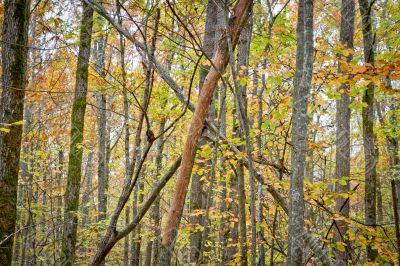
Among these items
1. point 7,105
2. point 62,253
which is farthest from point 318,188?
point 62,253

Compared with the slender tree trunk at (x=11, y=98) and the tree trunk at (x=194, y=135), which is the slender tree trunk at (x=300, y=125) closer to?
the tree trunk at (x=194, y=135)

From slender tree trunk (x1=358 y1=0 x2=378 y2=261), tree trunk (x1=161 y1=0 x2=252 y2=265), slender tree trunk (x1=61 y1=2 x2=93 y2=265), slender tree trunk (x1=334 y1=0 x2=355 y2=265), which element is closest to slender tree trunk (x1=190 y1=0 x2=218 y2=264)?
tree trunk (x1=161 y1=0 x2=252 y2=265)

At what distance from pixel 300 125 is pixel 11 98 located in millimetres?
4055

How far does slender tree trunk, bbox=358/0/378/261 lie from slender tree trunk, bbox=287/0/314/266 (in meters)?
3.53

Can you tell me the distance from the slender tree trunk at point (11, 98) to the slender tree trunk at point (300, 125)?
12.6 ft

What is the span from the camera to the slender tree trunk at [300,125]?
2325 millimetres

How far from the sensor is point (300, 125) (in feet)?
7.91

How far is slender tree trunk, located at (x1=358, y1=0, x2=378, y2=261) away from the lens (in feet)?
18.1

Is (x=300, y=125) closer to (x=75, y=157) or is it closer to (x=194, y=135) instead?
(x=194, y=135)

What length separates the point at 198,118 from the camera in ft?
9.54

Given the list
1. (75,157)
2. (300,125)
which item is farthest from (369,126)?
(75,157)

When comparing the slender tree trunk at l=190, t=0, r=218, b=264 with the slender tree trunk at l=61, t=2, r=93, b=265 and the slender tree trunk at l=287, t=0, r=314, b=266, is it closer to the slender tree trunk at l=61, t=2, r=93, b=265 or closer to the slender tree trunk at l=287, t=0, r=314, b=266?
→ the slender tree trunk at l=61, t=2, r=93, b=265

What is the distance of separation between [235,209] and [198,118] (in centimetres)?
501

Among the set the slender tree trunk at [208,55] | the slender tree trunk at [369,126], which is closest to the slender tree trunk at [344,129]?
the slender tree trunk at [369,126]
